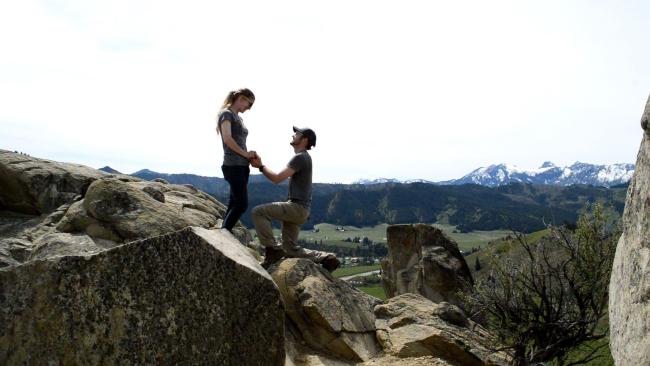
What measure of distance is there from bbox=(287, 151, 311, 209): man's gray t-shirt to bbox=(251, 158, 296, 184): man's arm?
0.93ft

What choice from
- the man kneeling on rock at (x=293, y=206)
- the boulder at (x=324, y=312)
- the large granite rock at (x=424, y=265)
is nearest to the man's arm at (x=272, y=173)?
the man kneeling on rock at (x=293, y=206)

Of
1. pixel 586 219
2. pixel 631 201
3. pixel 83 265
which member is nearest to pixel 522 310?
pixel 586 219

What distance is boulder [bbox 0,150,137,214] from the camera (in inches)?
765

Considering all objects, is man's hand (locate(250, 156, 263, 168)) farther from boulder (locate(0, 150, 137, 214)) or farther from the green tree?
the green tree

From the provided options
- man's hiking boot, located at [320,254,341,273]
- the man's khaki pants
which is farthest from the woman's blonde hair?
man's hiking boot, located at [320,254,341,273]

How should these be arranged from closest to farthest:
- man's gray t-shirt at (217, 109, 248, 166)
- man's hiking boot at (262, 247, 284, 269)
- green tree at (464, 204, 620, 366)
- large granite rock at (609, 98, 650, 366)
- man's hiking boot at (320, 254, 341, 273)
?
large granite rock at (609, 98, 650, 366), man's gray t-shirt at (217, 109, 248, 166), man's hiking boot at (262, 247, 284, 269), green tree at (464, 204, 620, 366), man's hiking boot at (320, 254, 341, 273)

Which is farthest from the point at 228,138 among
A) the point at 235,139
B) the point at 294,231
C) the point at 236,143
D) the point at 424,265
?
the point at 424,265

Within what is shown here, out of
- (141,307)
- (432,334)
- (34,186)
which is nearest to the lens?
(141,307)

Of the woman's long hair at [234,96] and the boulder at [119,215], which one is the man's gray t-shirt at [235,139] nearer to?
the woman's long hair at [234,96]

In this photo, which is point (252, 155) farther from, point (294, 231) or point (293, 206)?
point (294, 231)

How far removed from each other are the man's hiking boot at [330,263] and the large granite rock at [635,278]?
394 inches

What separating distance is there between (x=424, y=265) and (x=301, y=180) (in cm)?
1462

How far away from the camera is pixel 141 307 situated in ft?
25.8

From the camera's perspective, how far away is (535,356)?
17.3 m
